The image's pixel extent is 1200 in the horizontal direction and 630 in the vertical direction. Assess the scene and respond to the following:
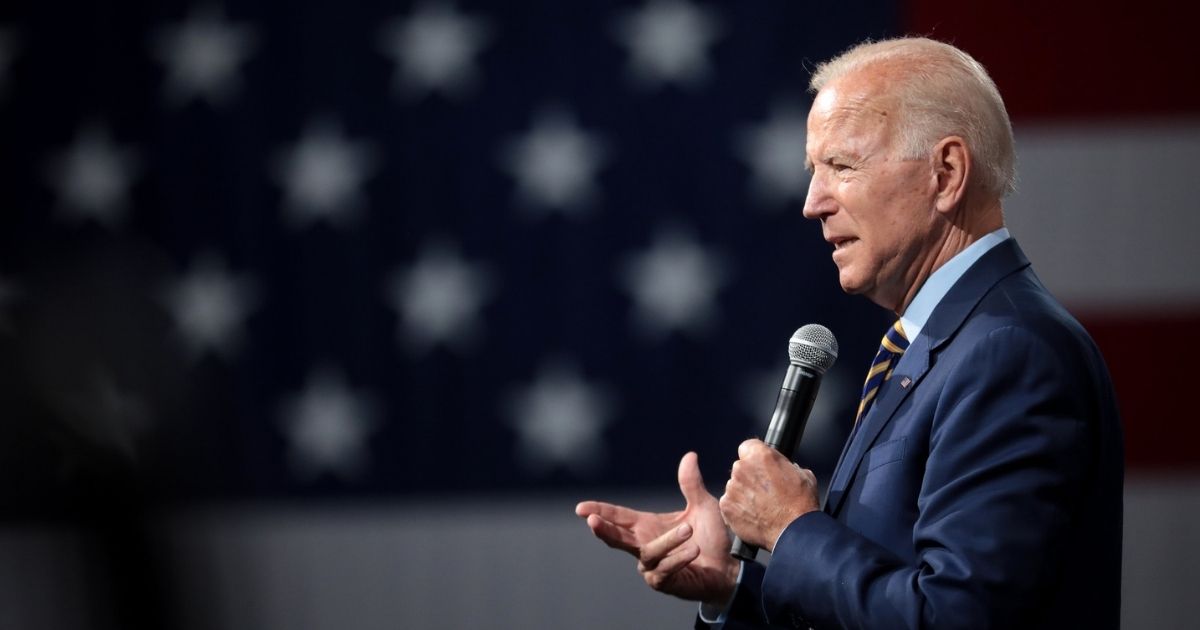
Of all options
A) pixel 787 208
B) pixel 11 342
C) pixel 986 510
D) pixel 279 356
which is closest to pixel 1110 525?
pixel 986 510

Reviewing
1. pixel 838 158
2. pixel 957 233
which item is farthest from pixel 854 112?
pixel 957 233

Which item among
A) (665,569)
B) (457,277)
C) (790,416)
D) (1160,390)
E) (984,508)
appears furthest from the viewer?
(457,277)

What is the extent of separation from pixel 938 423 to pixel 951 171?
281 millimetres

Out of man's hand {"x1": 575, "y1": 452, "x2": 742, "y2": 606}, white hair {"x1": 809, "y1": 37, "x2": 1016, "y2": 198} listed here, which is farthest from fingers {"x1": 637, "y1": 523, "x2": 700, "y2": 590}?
white hair {"x1": 809, "y1": 37, "x2": 1016, "y2": 198}

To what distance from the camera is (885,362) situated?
4.44ft

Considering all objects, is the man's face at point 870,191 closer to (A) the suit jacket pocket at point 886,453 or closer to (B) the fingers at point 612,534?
(A) the suit jacket pocket at point 886,453

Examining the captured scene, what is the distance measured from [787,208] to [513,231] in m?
0.65

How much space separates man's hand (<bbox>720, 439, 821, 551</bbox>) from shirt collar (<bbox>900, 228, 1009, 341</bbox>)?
0.21 m

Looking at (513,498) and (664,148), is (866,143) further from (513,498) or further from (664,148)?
(513,498)

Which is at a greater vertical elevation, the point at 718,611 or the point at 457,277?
the point at 457,277

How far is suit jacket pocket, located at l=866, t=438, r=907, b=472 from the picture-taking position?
46.9 inches

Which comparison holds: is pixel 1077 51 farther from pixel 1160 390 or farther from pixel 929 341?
pixel 929 341

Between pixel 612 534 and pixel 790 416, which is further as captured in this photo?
pixel 612 534

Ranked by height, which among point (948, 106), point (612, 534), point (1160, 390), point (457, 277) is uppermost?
point (457, 277)
